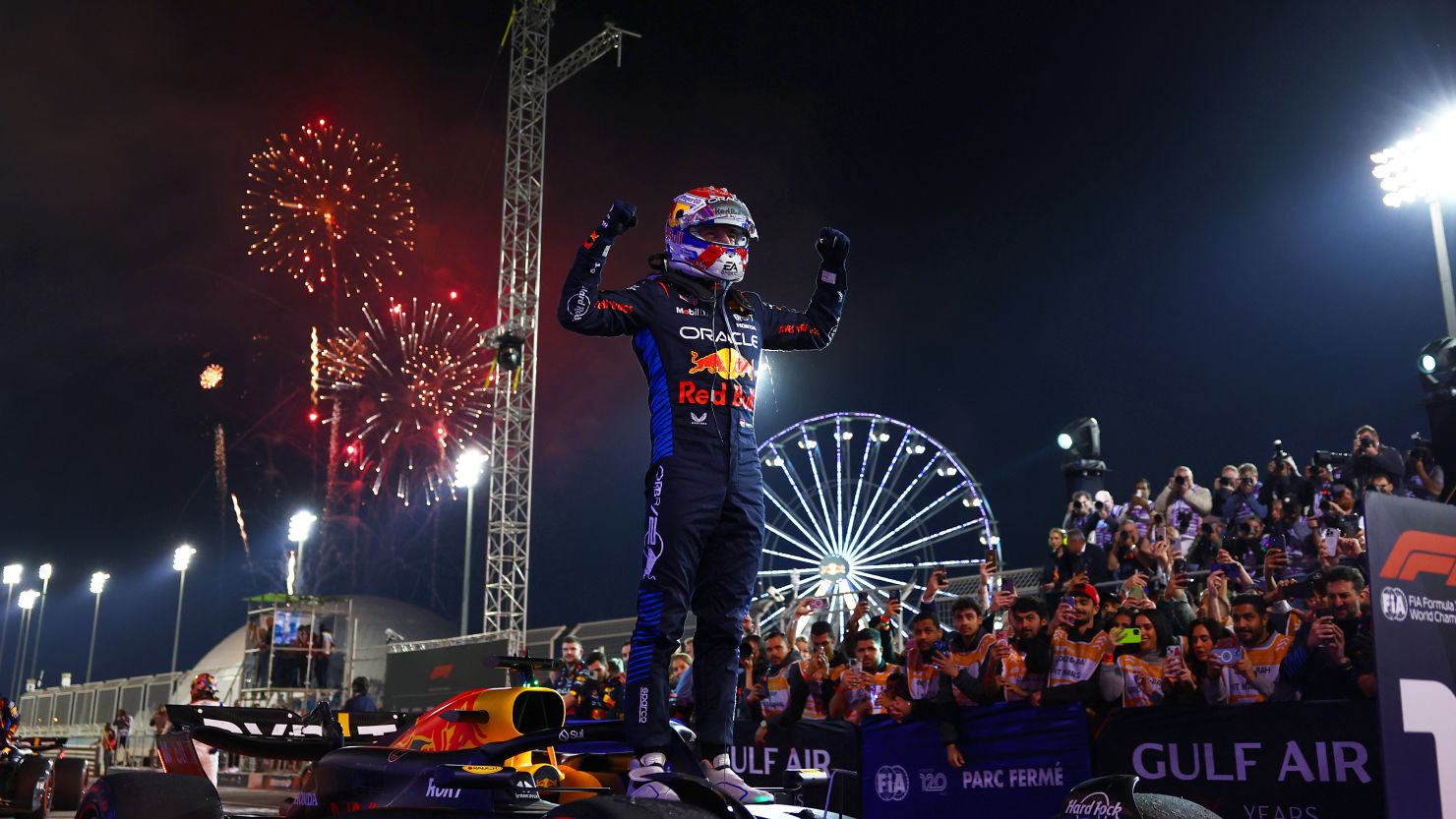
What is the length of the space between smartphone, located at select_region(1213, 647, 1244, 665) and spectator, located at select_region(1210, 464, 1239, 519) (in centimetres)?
701

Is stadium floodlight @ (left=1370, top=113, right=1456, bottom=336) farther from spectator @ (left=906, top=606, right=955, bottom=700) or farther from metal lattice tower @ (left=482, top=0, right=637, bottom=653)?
metal lattice tower @ (left=482, top=0, right=637, bottom=653)

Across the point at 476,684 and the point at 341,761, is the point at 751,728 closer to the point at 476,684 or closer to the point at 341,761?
the point at 341,761

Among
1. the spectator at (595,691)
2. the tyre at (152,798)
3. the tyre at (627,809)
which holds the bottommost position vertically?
the tyre at (152,798)

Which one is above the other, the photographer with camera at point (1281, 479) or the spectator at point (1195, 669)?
the photographer with camera at point (1281, 479)

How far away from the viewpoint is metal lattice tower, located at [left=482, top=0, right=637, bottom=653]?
107 feet

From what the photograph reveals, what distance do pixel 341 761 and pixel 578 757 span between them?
1.24 m

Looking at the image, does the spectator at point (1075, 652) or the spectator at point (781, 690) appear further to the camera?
the spectator at point (781, 690)

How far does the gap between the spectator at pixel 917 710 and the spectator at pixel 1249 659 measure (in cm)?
189

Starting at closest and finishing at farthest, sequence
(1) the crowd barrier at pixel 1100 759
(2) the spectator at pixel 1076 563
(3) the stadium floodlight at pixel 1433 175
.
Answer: (1) the crowd barrier at pixel 1100 759 → (2) the spectator at pixel 1076 563 → (3) the stadium floodlight at pixel 1433 175

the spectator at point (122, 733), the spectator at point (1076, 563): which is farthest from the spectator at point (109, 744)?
the spectator at point (1076, 563)

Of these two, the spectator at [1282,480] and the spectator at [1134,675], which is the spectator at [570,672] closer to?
the spectator at [1134,675]

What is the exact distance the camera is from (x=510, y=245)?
35750mm

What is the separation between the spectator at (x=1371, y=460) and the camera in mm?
12945

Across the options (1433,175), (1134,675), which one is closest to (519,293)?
(1433,175)
